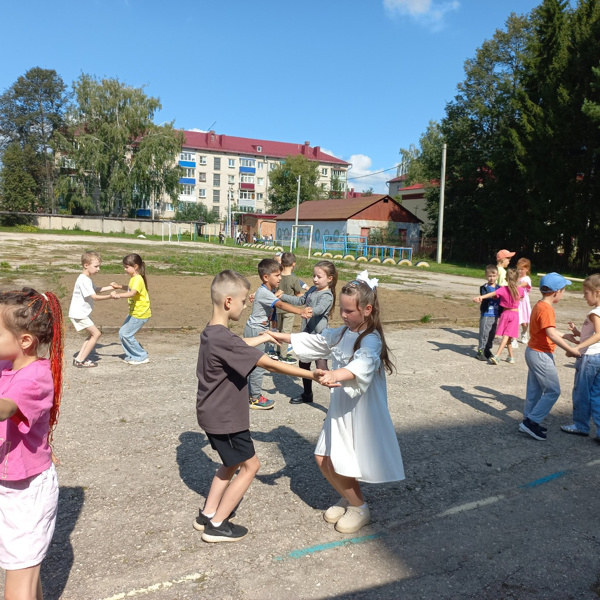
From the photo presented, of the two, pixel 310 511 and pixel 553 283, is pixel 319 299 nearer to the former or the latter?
pixel 553 283

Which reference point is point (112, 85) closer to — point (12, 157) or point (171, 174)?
point (171, 174)

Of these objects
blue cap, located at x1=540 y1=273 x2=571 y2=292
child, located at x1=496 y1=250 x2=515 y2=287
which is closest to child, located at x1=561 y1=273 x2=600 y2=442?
blue cap, located at x1=540 y1=273 x2=571 y2=292

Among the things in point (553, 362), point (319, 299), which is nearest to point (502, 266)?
point (553, 362)

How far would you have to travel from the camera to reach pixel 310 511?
3688mm

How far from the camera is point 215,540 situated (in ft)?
10.6

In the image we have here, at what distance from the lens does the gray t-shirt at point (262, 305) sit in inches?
223

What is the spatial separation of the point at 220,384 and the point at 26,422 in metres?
1.14

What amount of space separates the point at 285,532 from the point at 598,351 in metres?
3.78

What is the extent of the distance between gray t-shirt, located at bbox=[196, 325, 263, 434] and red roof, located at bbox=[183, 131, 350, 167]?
88503 millimetres

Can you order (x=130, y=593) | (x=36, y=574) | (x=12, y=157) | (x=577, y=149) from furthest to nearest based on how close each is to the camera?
1. (x=12, y=157)
2. (x=577, y=149)
3. (x=130, y=593)
4. (x=36, y=574)

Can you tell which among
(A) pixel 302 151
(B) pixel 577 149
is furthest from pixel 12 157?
(B) pixel 577 149

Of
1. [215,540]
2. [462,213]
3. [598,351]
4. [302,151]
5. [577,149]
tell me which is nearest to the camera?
[215,540]

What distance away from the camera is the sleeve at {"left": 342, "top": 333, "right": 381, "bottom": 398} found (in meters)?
3.15

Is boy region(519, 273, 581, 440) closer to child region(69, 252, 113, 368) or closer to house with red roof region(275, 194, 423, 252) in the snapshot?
child region(69, 252, 113, 368)
